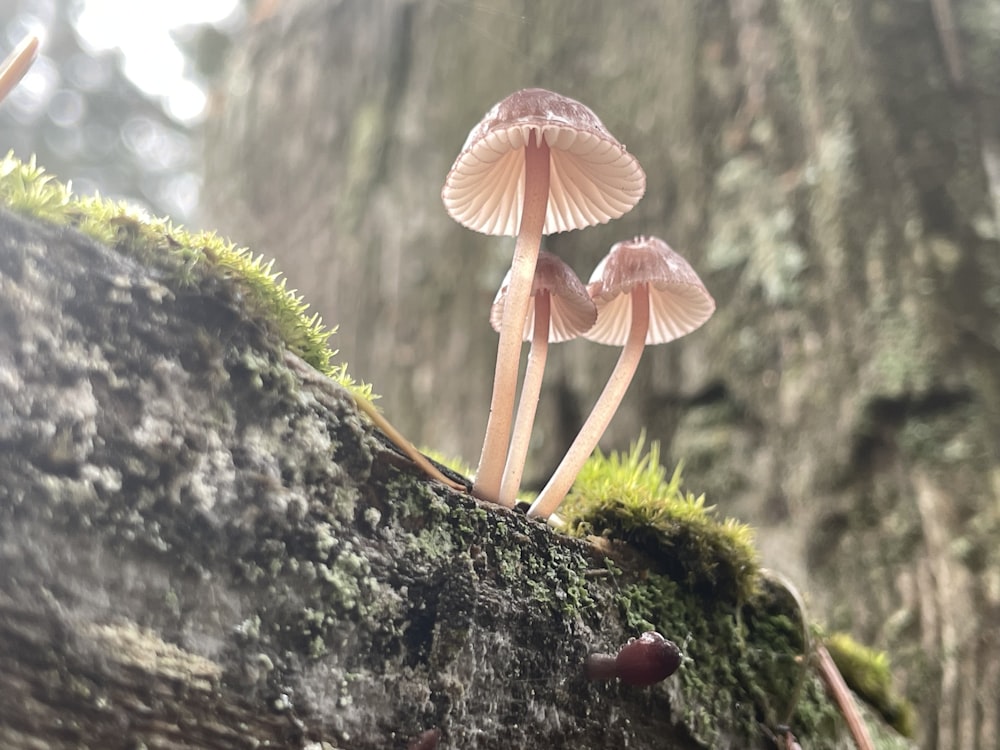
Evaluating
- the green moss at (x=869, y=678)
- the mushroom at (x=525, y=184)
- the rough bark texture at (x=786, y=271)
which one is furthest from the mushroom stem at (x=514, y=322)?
the rough bark texture at (x=786, y=271)

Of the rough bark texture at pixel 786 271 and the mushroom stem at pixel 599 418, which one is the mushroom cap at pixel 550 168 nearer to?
the mushroom stem at pixel 599 418

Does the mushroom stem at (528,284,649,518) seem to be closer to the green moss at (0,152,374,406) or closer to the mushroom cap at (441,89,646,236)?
the mushroom cap at (441,89,646,236)

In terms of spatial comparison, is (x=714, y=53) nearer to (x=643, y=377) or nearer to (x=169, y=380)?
(x=643, y=377)

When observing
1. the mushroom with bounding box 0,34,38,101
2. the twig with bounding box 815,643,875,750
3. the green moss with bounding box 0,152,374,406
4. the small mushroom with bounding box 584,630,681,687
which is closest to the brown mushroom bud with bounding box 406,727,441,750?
the small mushroom with bounding box 584,630,681,687

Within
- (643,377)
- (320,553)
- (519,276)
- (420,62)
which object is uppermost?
(420,62)

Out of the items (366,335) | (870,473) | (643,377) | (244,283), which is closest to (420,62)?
(366,335)
